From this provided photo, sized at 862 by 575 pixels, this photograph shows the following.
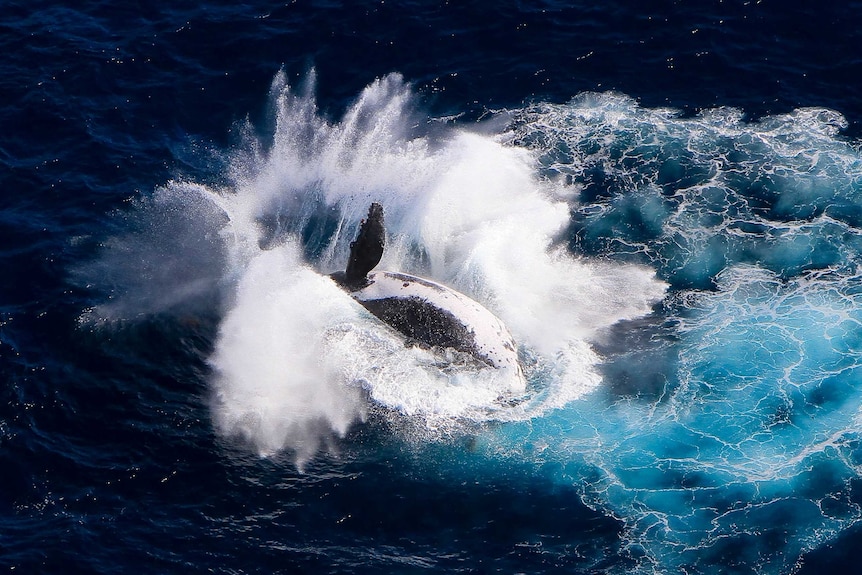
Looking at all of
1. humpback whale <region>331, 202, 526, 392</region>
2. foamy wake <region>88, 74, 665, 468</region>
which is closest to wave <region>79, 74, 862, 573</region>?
foamy wake <region>88, 74, 665, 468</region>

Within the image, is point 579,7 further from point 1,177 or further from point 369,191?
point 1,177

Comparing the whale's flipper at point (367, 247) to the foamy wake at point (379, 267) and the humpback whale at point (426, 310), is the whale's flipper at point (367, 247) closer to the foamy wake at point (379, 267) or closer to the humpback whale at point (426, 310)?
the humpback whale at point (426, 310)

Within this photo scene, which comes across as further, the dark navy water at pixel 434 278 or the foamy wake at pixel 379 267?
the foamy wake at pixel 379 267

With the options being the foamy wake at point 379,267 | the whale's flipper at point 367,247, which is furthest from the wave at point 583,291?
the whale's flipper at point 367,247

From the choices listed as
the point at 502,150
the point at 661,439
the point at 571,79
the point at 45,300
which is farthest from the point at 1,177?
the point at 661,439

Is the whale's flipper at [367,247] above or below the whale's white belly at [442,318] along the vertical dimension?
above

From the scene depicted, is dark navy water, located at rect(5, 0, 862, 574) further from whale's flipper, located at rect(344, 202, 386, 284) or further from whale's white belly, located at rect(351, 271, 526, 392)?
whale's flipper, located at rect(344, 202, 386, 284)
